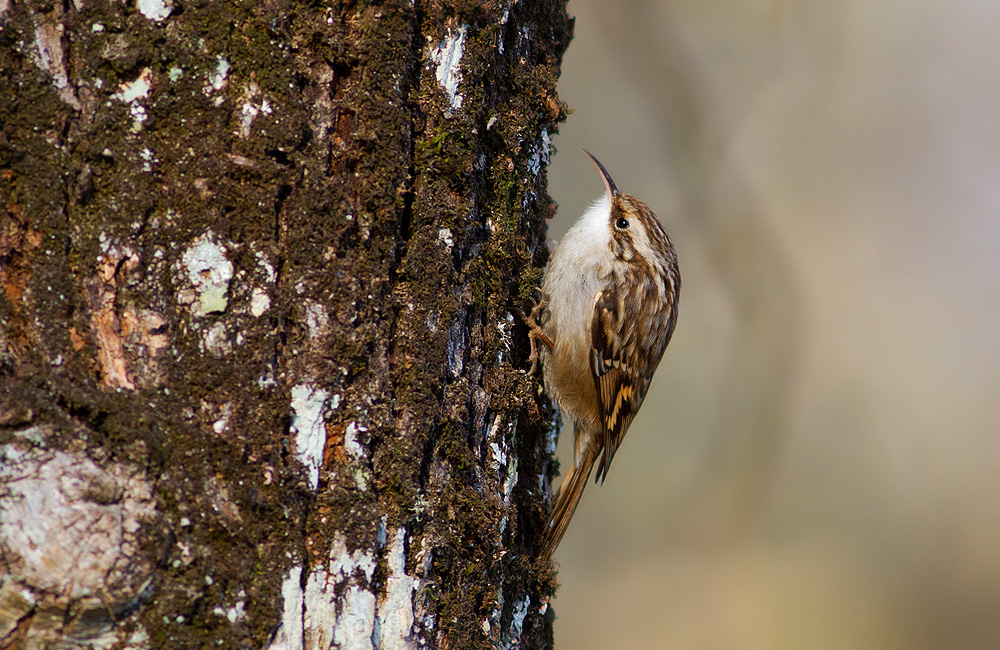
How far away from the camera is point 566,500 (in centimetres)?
257

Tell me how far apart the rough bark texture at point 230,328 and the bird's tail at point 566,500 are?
0.59 meters

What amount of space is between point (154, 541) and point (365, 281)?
21.7 inches

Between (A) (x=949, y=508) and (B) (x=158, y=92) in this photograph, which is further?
(A) (x=949, y=508)

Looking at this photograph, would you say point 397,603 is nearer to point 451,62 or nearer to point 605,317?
point 451,62

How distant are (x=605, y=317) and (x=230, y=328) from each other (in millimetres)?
1794

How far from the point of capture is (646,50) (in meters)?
4.66

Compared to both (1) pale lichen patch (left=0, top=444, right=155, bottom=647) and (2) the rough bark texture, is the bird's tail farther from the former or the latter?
(1) pale lichen patch (left=0, top=444, right=155, bottom=647)

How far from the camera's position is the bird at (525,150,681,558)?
109 inches

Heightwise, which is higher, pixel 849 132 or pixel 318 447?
pixel 849 132

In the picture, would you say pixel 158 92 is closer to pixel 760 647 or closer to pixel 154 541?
pixel 154 541

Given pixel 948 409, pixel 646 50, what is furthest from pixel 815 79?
pixel 948 409

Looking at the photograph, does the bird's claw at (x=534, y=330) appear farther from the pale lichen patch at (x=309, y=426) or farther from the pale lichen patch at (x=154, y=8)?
the pale lichen patch at (x=154, y=8)

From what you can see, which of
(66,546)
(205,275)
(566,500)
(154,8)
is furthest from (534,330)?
(66,546)

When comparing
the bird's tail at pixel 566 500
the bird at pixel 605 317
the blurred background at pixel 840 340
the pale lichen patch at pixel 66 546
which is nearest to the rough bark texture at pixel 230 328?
the pale lichen patch at pixel 66 546
